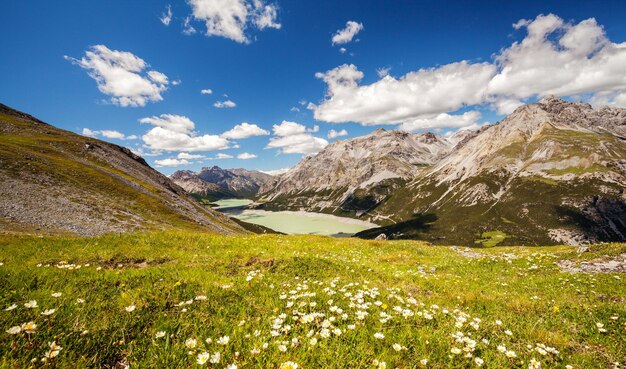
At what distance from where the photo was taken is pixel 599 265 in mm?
16484

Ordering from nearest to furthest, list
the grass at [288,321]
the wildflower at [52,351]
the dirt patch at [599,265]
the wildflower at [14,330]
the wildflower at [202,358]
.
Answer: the wildflower at [52,351] < the wildflower at [14,330] < the wildflower at [202,358] < the grass at [288,321] < the dirt patch at [599,265]

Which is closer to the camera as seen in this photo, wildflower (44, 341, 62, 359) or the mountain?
wildflower (44, 341, 62, 359)

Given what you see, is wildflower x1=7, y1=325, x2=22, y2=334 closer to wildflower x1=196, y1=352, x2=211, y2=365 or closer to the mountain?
wildflower x1=196, y1=352, x2=211, y2=365

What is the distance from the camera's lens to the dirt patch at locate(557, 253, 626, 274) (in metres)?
15.5

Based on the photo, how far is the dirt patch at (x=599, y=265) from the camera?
1553cm

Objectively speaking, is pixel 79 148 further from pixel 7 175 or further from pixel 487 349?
pixel 487 349

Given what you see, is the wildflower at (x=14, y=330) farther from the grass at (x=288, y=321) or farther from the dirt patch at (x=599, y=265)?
the dirt patch at (x=599, y=265)

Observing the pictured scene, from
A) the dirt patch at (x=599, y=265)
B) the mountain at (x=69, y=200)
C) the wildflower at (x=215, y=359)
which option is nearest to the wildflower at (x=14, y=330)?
the wildflower at (x=215, y=359)

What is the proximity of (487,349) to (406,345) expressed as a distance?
68.8 inches

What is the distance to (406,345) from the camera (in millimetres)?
5625

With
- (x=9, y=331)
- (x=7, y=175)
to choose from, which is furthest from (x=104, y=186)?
(x=9, y=331)

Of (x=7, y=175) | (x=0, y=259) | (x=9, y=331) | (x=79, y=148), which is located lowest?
(x=0, y=259)

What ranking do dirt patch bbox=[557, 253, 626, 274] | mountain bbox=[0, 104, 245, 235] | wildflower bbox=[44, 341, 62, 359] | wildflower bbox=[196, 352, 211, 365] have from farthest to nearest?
mountain bbox=[0, 104, 245, 235] < dirt patch bbox=[557, 253, 626, 274] < wildflower bbox=[196, 352, 211, 365] < wildflower bbox=[44, 341, 62, 359]

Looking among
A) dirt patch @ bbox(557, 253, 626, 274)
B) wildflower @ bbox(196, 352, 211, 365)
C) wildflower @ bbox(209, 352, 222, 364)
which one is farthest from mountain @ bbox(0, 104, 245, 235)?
dirt patch @ bbox(557, 253, 626, 274)
